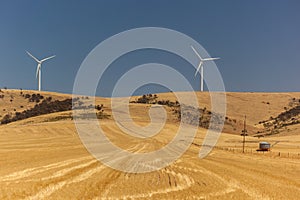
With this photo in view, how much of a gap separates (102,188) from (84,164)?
37.9 feet

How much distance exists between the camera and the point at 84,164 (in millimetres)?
33719

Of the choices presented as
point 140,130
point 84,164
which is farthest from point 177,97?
point 84,164

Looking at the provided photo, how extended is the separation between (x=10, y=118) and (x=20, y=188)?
114 meters

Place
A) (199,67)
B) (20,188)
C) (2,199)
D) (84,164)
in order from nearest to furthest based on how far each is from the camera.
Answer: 1. (2,199)
2. (20,188)
3. (84,164)
4. (199,67)

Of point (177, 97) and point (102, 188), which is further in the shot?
point (177, 97)

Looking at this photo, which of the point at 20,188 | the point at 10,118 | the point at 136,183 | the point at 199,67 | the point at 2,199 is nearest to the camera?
the point at 2,199

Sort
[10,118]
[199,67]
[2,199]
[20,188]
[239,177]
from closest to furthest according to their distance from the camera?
[2,199], [20,188], [239,177], [199,67], [10,118]

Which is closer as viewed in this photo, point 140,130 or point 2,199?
point 2,199

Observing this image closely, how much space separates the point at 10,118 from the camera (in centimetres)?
13025

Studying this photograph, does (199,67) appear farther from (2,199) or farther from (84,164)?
(2,199)

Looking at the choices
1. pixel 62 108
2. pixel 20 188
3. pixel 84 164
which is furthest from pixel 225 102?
pixel 20 188

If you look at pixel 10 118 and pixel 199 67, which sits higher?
pixel 199 67

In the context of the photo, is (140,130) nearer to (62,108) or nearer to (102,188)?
(62,108)

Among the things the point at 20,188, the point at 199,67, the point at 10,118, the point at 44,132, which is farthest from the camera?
the point at 10,118
